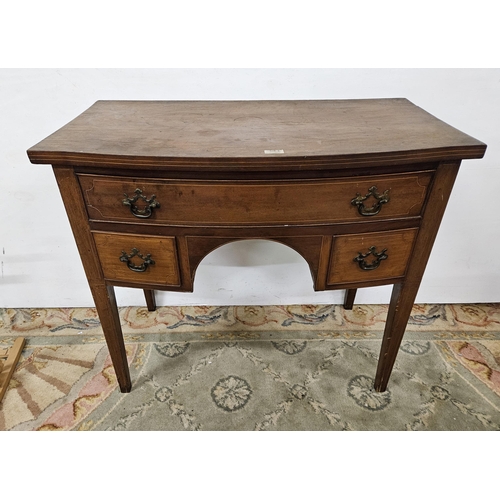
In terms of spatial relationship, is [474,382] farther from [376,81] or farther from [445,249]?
[376,81]

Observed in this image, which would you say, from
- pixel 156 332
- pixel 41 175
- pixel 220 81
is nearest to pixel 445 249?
pixel 220 81

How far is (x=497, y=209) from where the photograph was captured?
5.23 feet

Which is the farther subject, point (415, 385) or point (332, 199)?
point (415, 385)

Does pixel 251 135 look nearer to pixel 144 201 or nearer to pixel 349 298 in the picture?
pixel 144 201

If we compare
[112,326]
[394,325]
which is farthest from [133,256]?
[394,325]

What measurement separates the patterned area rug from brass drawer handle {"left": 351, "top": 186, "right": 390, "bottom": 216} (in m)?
0.79

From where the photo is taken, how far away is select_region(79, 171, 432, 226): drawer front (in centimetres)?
93

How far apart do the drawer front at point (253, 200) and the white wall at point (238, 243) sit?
0.60 metres

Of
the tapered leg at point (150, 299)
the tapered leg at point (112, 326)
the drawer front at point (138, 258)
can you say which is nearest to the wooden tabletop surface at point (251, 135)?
the drawer front at point (138, 258)

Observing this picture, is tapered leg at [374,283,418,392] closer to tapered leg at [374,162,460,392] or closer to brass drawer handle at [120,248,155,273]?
tapered leg at [374,162,460,392]

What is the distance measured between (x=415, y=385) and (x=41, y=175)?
1750mm

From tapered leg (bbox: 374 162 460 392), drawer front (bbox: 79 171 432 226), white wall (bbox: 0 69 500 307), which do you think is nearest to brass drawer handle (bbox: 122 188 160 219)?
drawer front (bbox: 79 171 432 226)

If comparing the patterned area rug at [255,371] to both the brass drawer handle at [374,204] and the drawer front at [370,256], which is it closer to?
the drawer front at [370,256]

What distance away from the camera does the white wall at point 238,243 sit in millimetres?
1341
